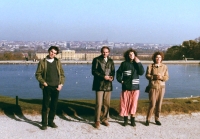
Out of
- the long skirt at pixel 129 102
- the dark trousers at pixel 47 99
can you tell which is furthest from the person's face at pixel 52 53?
the long skirt at pixel 129 102

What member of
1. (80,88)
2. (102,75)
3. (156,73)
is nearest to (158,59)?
(156,73)

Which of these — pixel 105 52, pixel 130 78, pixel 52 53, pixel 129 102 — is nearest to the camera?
pixel 52 53

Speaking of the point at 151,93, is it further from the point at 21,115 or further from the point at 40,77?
the point at 21,115

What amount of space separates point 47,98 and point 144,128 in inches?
85.5

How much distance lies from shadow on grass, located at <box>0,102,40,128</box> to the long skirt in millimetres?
1934

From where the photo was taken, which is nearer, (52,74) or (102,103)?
(52,74)

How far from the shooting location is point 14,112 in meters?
8.13

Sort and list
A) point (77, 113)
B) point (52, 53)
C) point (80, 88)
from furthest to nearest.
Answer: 1. point (80, 88)
2. point (77, 113)
3. point (52, 53)

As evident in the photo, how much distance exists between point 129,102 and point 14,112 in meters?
3.07

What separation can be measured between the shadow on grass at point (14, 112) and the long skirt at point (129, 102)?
6.35 feet

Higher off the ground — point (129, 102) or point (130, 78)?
point (130, 78)

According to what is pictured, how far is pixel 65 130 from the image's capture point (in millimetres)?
6598

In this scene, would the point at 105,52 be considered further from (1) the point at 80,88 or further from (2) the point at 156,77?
(1) the point at 80,88

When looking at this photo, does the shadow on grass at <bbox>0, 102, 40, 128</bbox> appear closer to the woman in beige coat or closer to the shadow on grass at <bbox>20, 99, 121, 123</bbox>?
the shadow on grass at <bbox>20, 99, 121, 123</bbox>
